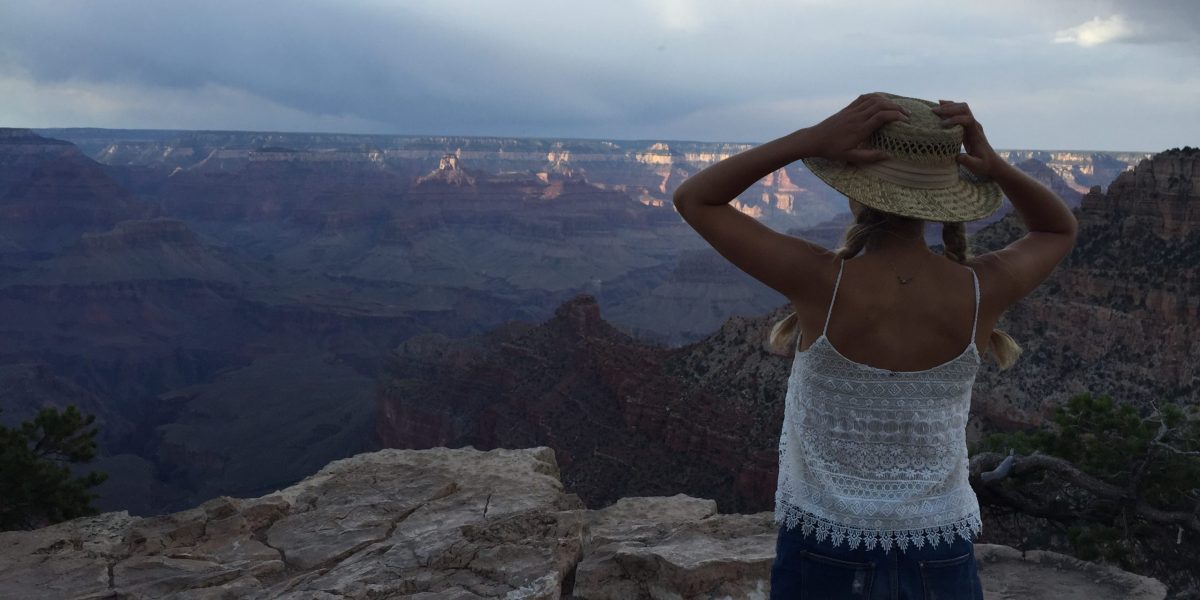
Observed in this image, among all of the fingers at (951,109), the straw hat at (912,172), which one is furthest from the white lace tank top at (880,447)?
the fingers at (951,109)

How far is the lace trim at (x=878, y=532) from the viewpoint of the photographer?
94.9 inches

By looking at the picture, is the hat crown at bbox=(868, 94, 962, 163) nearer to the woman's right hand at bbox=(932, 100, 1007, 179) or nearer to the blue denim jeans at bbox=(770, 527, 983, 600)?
the woman's right hand at bbox=(932, 100, 1007, 179)

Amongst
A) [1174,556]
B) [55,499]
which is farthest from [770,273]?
[55,499]

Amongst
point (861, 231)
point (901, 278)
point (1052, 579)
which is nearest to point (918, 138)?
point (861, 231)

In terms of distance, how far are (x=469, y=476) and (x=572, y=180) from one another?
14619 centimetres

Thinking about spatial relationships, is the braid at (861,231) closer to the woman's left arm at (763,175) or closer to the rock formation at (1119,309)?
the woman's left arm at (763,175)

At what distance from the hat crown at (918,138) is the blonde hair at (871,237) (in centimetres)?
18

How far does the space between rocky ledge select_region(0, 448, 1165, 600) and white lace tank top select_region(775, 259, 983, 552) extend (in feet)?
7.79

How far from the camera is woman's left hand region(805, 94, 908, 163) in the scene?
2332mm

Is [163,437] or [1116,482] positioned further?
[163,437]

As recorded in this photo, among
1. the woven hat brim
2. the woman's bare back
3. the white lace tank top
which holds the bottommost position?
the white lace tank top

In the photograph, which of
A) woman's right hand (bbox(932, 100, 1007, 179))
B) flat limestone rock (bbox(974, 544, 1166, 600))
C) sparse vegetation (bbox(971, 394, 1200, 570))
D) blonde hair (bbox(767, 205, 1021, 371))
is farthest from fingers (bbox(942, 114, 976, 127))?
sparse vegetation (bbox(971, 394, 1200, 570))

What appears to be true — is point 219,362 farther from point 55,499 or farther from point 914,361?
point 914,361

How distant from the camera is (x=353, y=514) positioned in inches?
226
